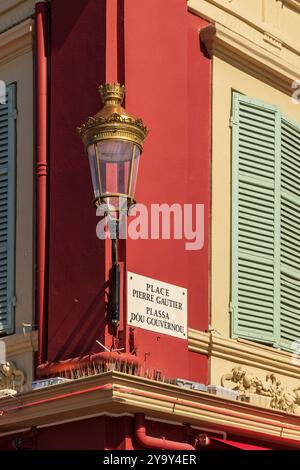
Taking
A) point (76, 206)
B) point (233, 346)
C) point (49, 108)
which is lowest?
point (233, 346)

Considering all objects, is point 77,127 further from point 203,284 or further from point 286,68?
point 286,68

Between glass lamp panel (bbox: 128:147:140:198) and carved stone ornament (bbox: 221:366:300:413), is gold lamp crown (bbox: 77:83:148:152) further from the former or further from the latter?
carved stone ornament (bbox: 221:366:300:413)

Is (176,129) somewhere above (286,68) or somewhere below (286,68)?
below

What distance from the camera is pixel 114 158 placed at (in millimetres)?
13234

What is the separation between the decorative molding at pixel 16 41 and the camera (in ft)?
49.9

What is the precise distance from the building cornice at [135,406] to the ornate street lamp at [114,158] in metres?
0.81

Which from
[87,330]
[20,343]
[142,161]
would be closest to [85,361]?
[87,330]

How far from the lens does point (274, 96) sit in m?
16.0

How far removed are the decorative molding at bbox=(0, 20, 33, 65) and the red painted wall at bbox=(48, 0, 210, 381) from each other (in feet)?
1.41

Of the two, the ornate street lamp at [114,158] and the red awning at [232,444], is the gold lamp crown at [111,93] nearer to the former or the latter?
the ornate street lamp at [114,158]

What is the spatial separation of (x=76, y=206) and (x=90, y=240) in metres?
0.42

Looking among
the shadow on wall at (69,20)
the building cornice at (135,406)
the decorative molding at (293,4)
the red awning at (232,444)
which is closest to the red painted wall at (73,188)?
the shadow on wall at (69,20)
